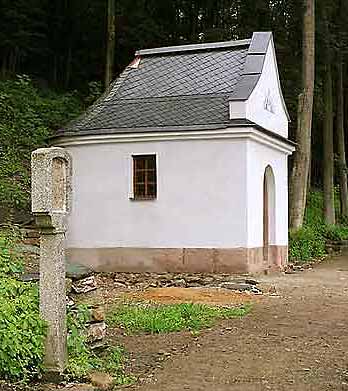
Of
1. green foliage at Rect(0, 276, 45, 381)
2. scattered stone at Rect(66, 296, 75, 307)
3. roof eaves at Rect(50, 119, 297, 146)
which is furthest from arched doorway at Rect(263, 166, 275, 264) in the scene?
green foliage at Rect(0, 276, 45, 381)

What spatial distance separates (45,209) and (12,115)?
57.4ft

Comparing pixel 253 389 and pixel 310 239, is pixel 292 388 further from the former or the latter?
pixel 310 239

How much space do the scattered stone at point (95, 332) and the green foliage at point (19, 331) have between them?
3.30 ft

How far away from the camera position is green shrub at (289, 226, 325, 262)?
23344mm

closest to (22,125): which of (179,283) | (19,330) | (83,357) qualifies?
(179,283)

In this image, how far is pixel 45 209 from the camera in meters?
6.63

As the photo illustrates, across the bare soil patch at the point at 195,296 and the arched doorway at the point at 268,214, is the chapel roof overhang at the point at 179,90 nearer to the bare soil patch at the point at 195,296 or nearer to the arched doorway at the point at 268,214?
the arched doorway at the point at 268,214

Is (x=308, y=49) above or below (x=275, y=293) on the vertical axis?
above

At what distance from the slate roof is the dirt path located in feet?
19.4

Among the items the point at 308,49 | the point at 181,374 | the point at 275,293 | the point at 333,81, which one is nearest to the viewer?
the point at 181,374

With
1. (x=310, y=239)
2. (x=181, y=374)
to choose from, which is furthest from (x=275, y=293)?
(x=310, y=239)

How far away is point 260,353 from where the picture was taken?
8.55 meters

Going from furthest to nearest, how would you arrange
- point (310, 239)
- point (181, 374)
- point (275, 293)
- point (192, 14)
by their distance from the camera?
1. point (192, 14)
2. point (310, 239)
3. point (275, 293)
4. point (181, 374)

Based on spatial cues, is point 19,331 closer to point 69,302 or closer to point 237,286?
point 69,302
